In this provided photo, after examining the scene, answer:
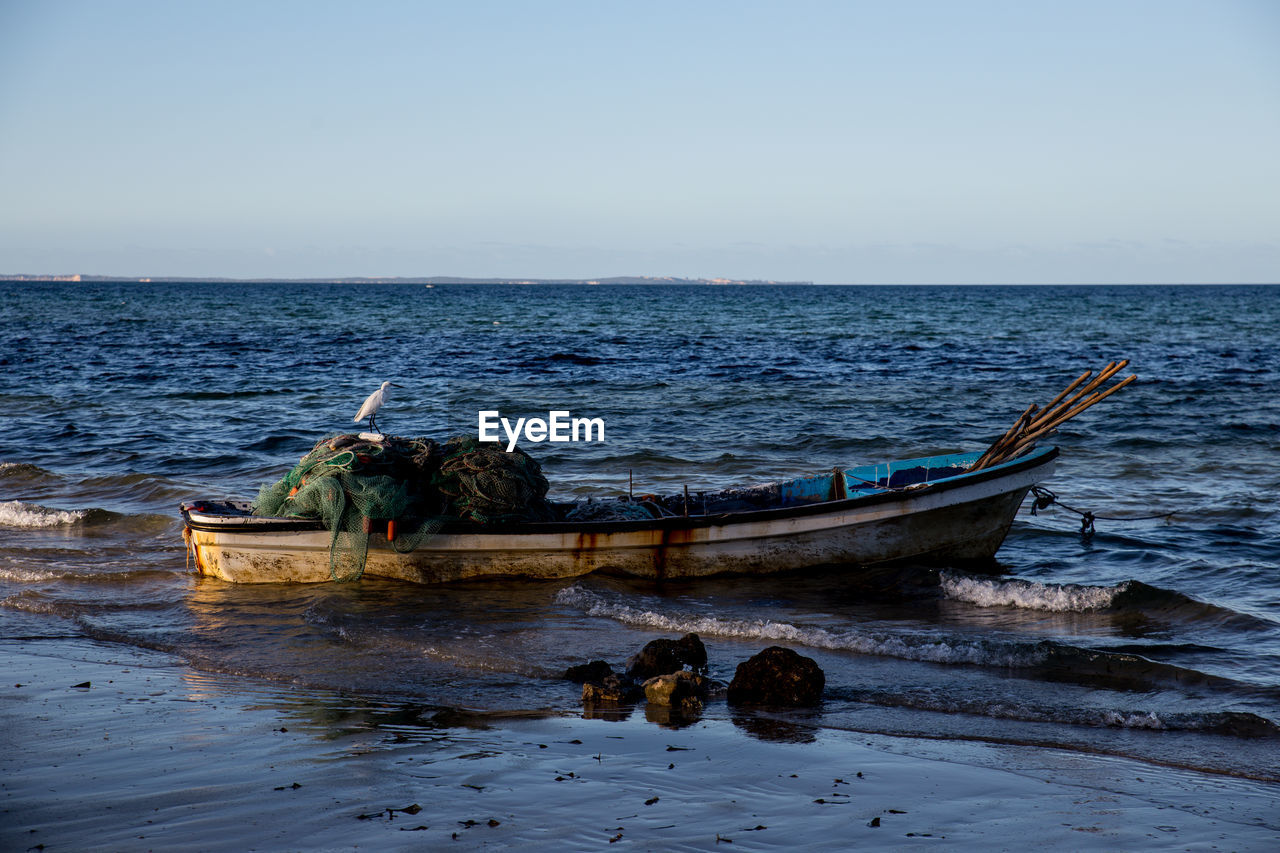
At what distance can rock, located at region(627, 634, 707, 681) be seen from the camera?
6.89 m

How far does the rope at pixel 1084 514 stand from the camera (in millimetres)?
10388

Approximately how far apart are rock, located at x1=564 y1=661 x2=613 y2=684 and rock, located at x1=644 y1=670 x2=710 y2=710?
477mm

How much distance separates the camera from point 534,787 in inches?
192

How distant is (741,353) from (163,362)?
19.4 m

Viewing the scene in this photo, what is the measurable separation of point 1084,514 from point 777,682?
584 cm

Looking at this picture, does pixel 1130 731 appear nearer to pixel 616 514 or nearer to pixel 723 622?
pixel 723 622

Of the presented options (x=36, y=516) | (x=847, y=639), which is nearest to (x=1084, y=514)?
(x=847, y=639)

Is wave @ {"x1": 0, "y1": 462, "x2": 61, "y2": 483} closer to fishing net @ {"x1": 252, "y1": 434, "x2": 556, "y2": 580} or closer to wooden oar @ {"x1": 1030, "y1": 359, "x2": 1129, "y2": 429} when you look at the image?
fishing net @ {"x1": 252, "y1": 434, "x2": 556, "y2": 580}

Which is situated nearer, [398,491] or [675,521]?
[398,491]

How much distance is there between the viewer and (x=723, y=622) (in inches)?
335

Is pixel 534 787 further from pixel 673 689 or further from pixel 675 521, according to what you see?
pixel 675 521

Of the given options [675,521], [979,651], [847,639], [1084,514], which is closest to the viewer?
[979,651]

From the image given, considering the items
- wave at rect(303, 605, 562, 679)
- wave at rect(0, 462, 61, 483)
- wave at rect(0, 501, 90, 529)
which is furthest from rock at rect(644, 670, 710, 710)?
wave at rect(0, 462, 61, 483)

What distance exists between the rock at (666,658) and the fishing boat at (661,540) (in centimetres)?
249
